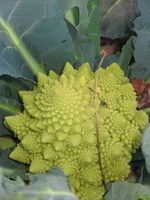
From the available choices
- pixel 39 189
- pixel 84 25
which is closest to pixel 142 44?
pixel 84 25

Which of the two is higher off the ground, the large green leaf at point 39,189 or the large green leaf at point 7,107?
the large green leaf at point 7,107

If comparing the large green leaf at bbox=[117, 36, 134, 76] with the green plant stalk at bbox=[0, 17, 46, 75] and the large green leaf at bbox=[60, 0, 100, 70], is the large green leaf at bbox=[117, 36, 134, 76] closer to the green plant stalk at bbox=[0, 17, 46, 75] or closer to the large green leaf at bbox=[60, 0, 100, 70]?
the large green leaf at bbox=[60, 0, 100, 70]

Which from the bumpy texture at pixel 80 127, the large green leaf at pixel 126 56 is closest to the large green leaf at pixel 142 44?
the large green leaf at pixel 126 56

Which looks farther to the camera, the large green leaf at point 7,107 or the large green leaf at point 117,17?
the large green leaf at point 117,17

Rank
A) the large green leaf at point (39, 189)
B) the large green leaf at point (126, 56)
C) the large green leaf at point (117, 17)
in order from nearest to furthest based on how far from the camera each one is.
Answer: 1. the large green leaf at point (39, 189)
2. the large green leaf at point (126, 56)
3. the large green leaf at point (117, 17)

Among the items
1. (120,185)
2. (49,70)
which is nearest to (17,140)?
(49,70)

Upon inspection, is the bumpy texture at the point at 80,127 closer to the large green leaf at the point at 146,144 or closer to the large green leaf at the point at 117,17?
the large green leaf at the point at 146,144

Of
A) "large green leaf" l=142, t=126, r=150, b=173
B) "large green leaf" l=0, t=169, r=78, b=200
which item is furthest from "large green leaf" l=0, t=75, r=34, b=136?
"large green leaf" l=142, t=126, r=150, b=173

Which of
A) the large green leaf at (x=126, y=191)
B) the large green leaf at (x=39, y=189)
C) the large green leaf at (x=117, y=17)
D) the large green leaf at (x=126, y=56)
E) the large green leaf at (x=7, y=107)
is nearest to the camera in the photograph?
the large green leaf at (x=39, y=189)
